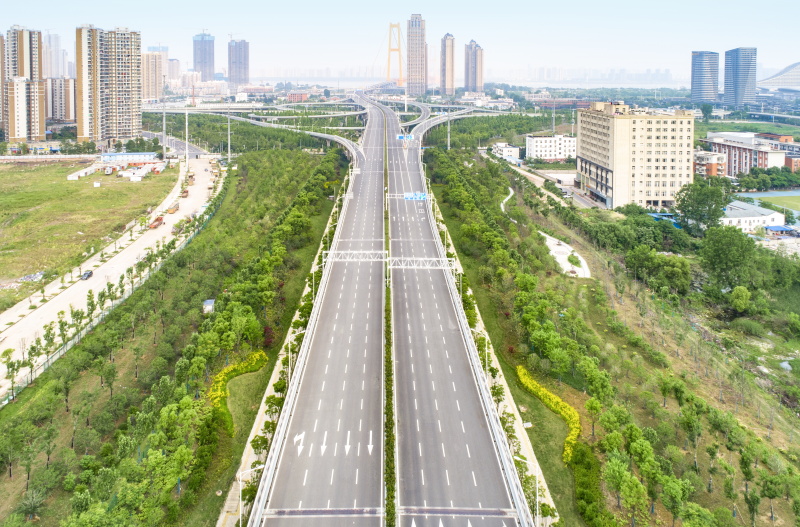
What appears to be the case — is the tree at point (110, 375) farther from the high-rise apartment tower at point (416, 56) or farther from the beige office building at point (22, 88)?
the high-rise apartment tower at point (416, 56)

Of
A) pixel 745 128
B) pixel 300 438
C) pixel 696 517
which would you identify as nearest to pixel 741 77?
pixel 745 128

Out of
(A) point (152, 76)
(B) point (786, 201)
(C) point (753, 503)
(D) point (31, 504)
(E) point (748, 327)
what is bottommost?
(D) point (31, 504)

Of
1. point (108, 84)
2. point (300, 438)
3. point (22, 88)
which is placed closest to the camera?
point (300, 438)

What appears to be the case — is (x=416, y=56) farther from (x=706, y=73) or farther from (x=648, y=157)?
(x=648, y=157)

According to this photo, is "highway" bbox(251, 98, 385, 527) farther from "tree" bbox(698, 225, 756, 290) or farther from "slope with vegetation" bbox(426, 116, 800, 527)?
"tree" bbox(698, 225, 756, 290)

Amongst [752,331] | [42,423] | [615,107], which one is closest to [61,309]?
[42,423]

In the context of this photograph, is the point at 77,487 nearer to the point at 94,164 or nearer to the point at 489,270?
the point at 489,270

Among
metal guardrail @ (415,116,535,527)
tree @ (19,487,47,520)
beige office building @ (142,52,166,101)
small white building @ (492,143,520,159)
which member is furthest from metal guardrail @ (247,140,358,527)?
beige office building @ (142,52,166,101)
